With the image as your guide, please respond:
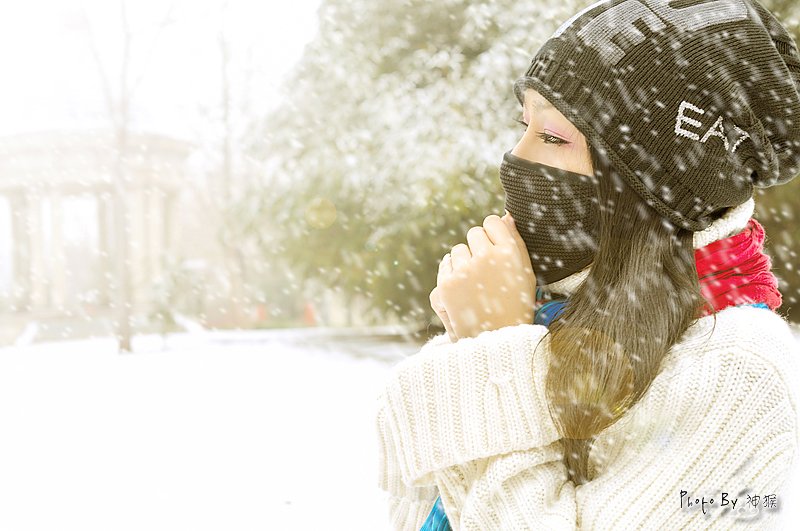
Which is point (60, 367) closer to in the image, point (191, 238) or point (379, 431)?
point (379, 431)

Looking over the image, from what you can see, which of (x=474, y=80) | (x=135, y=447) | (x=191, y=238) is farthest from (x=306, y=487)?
(x=191, y=238)

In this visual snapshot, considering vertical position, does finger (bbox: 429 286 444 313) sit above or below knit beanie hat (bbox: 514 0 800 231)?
below

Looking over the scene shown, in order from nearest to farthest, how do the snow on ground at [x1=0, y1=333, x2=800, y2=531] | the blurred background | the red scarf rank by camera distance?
the red scarf < the snow on ground at [x1=0, y1=333, x2=800, y2=531] < the blurred background

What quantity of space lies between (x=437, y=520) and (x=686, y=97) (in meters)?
0.76

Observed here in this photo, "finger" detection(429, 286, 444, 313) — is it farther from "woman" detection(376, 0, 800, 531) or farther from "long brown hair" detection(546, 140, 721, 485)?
"long brown hair" detection(546, 140, 721, 485)

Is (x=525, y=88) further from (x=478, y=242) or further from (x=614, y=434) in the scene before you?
(x=614, y=434)

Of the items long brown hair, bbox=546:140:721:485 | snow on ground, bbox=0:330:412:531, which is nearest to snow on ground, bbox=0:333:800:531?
snow on ground, bbox=0:330:412:531

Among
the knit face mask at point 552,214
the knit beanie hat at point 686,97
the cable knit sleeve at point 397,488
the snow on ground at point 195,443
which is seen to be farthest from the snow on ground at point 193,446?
the knit beanie hat at point 686,97

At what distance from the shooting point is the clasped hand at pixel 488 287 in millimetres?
1179

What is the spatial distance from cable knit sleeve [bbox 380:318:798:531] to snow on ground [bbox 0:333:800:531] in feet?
0.54

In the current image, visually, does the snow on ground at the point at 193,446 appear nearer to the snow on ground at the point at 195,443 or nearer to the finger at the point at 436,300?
the snow on ground at the point at 195,443

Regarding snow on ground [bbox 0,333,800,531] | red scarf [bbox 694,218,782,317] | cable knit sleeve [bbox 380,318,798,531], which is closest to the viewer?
cable knit sleeve [bbox 380,318,798,531]

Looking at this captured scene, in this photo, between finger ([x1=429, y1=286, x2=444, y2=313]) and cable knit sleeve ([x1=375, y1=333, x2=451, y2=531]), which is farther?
finger ([x1=429, y1=286, x2=444, y2=313])

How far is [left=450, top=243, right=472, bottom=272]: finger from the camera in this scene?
1219mm
